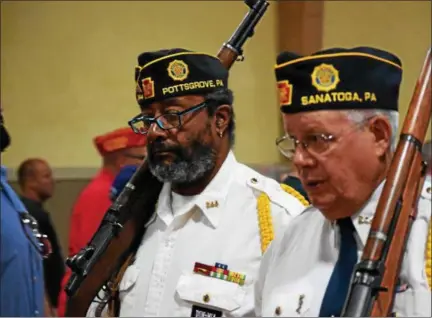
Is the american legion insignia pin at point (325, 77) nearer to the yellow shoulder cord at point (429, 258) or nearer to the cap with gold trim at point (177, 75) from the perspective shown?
the yellow shoulder cord at point (429, 258)

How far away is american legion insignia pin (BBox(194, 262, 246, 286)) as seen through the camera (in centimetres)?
196

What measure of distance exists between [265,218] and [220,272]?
141mm

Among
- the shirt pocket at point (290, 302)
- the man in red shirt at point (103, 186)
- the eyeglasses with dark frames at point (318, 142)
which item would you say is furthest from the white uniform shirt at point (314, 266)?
the man in red shirt at point (103, 186)

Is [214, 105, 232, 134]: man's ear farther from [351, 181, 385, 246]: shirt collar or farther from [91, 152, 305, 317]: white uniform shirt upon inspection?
[351, 181, 385, 246]: shirt collar

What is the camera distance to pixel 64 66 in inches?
211

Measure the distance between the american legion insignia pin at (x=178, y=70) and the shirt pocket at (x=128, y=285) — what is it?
0.41m

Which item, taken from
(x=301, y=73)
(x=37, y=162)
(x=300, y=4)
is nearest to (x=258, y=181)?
(x=301, y=73)

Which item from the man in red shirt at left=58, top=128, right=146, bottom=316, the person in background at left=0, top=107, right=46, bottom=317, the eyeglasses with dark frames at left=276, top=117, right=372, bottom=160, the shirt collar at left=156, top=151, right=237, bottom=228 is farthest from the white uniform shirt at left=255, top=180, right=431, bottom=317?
the man in red shirt at left=58, top=128, right=146, bottom=316

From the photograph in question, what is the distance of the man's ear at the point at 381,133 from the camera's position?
1532mm

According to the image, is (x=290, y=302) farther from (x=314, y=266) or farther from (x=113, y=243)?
(x=113, y=243)

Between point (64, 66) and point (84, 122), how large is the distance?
32 cm

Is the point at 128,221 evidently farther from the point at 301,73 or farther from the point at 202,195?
the point at 301,73

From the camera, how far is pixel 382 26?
5293 millimetres

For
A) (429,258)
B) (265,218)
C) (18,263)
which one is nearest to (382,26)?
(18,263)
